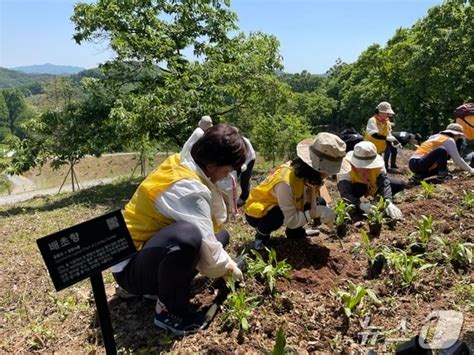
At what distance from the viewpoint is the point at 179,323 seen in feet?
9.21

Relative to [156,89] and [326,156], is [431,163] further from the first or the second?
[156,89]

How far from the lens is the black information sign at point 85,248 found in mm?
2125

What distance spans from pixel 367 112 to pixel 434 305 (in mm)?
35655

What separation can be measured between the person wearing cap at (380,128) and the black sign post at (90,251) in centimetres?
658

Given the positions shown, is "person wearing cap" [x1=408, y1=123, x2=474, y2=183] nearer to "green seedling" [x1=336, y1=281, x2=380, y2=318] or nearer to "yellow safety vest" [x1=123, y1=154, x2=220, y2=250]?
"green seedling" [x1=336, y1=281, x2=380, y2=318]

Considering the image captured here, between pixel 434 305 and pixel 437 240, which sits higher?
pixel 437 240

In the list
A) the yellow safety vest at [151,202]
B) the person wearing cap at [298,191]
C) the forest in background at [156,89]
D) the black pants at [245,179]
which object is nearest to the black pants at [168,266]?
the yellow safety vest at [151,202]

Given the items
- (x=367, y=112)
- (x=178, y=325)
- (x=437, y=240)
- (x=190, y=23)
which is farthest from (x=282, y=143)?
(x=367, y=112)

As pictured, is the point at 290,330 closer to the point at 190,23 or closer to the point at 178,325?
the point at 178,325

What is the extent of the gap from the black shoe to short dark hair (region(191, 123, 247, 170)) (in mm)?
1022

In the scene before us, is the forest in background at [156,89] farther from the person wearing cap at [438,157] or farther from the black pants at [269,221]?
the black pants at [269,221]

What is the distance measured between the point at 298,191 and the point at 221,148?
4.61 ft

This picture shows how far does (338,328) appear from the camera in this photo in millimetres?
2816

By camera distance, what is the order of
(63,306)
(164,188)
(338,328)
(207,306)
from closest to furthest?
(164,188), (338,328), (207,306), (63,306)
